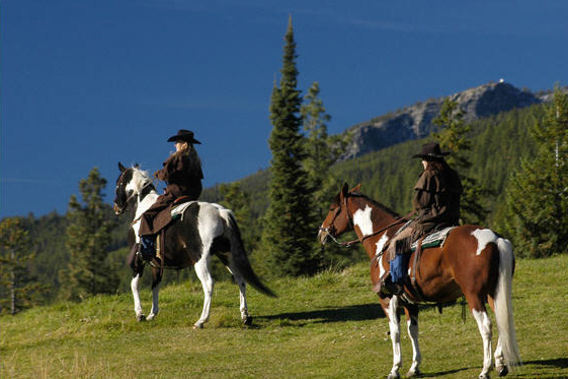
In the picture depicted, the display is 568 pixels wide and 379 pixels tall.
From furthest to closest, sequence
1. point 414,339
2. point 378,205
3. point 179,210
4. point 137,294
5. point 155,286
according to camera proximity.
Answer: point 137,294, point 155,286, point 179,210, point 378,205, point 414,339

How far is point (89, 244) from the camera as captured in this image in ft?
199

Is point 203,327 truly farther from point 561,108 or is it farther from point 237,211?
point 237,211

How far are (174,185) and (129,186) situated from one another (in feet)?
6.16

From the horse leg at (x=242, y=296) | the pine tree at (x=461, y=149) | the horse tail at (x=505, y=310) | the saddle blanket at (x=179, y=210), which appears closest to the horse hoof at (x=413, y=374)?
the horse tail at (x=505, y=310)

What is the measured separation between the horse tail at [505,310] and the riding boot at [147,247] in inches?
333

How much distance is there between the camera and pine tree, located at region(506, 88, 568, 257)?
43.6 meters

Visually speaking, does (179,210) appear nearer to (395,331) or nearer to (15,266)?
→ (395,331)

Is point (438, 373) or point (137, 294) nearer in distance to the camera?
point (438, 373)

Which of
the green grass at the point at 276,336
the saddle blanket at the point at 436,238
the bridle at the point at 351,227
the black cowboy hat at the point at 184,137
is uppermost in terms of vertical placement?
the black cowboy hat at the point at 184,137

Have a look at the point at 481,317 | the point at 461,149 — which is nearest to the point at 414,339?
the point at 481,317

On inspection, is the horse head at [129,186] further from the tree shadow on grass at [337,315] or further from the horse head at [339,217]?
the horse head at [339,217]

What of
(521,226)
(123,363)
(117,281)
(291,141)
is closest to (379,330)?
(123,363)

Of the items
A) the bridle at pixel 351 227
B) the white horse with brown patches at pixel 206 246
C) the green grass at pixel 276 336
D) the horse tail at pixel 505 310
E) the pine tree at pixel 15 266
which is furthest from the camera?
the pine tree at pixel 15 266

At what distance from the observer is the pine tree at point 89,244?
59156 millimetres
